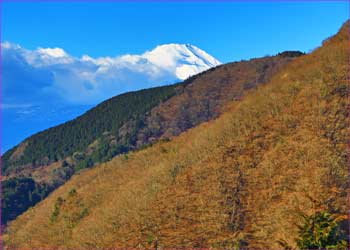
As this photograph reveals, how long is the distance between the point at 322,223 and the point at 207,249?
16.8 metres

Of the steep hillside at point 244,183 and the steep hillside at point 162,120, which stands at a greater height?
the steep hillside at point 162,120

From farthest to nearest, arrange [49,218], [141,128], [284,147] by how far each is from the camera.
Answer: [141,128], [49,218], [284,147]

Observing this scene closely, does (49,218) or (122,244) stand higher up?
(49,218)

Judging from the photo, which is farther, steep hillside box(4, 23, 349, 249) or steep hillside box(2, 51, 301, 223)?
steep hillside box(2, 51, 301, 223)

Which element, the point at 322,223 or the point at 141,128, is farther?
the point at 141,128

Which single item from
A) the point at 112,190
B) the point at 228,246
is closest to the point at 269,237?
the point at 228,246

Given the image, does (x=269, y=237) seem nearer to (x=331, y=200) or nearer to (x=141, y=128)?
(x=331, y=200)

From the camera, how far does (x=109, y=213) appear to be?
4516 centimetres

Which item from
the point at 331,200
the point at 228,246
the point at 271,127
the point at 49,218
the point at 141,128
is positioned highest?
the point at 141,128

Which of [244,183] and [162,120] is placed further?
[162,120]

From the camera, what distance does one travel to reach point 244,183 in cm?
4125

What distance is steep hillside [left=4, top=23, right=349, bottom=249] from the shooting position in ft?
118

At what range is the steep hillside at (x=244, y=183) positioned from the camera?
1420 inches

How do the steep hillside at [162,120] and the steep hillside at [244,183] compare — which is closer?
the steep hillside at [244,183]
